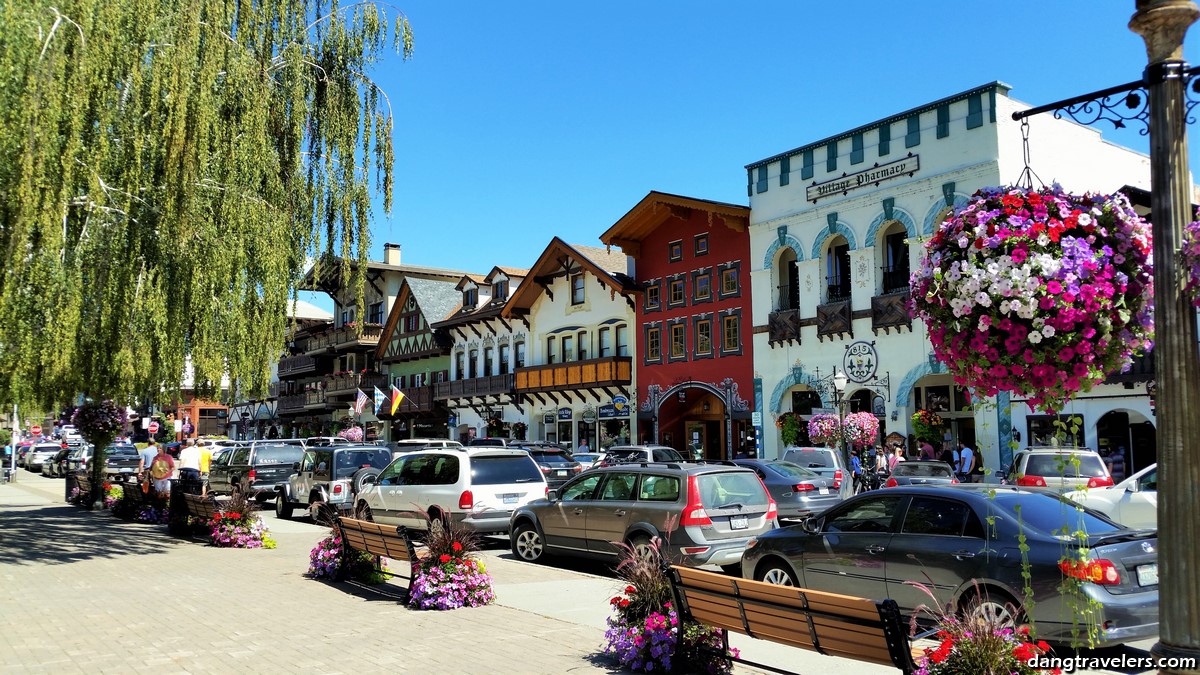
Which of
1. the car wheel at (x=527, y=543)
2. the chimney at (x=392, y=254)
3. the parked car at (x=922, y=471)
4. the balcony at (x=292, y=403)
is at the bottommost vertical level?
the car wheel at (x=527, y=543)

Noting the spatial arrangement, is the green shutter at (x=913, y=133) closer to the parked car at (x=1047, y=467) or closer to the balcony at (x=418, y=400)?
the parked car at (x=1047, y=467)

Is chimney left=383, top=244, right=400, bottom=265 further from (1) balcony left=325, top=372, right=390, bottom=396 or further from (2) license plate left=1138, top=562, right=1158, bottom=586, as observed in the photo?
(2) license plate left=1138, top=562, right=1158, bottom=586

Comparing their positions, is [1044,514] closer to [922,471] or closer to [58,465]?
[922,471]

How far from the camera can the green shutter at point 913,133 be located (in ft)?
98.0

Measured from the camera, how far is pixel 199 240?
13.0 metres

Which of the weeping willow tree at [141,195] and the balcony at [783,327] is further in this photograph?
the balcony at [783,327]

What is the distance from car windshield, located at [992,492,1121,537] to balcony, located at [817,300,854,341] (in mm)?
23812

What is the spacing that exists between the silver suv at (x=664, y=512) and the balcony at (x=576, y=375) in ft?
89.9

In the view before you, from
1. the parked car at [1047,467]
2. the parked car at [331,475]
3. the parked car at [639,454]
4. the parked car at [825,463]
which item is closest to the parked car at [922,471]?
the parked car at [825,463]

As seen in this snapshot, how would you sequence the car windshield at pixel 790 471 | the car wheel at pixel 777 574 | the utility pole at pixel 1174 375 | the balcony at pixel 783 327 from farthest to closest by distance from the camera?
the balcony at pixel 783 327, the car windshield at pixel 790 471, the car wheel at pixel 777 574, the utility pole at pixel 1174 375

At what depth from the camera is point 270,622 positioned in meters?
9.18

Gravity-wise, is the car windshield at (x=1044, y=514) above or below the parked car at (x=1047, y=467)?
above

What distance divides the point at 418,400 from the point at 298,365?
17.3 meters

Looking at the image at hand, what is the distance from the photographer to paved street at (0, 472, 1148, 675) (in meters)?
7.48
